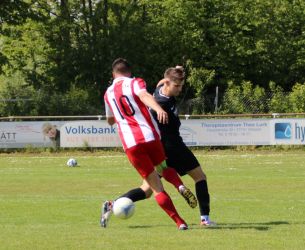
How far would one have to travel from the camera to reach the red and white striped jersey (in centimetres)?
865

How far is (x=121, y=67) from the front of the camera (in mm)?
8898

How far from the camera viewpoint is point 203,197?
378 inches

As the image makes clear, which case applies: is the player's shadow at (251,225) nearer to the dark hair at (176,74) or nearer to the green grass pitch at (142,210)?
the green grass pitch at (142,210)

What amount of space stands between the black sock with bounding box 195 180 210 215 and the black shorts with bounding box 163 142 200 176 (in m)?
0.24

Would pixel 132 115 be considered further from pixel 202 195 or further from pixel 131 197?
pixel 202 195

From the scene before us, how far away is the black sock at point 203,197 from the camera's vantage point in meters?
9.52

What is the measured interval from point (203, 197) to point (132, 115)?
1638 mm

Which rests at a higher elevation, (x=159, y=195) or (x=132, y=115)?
(x=132, y=115)

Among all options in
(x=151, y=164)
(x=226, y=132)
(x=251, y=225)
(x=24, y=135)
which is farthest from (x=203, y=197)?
(x=24, y=135)

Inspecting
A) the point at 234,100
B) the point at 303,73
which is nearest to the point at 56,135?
the point at 234,100

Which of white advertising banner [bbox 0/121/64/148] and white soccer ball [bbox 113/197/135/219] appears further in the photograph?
white advertising banner [bbox 0/121/64/148]

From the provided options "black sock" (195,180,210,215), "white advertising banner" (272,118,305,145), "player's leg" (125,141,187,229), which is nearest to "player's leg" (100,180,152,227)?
"player's leg" (125,141,187,229)

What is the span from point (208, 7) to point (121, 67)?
34115 mm

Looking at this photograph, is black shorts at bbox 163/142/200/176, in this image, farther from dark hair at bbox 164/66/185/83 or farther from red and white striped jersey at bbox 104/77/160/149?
red and white striped jersey at bbox 104/77/160/149
